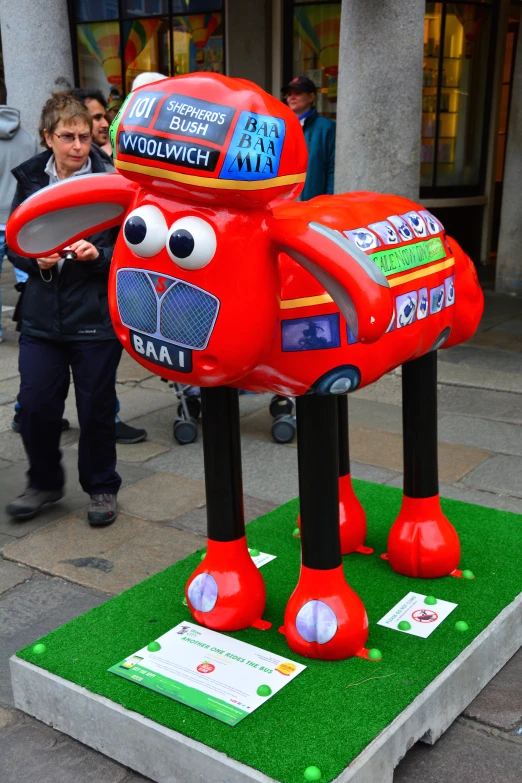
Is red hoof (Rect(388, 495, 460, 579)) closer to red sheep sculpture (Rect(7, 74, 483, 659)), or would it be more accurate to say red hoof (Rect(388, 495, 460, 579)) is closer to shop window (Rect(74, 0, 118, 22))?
red sheep sculpture (Rect(7, 74, 483, 659))

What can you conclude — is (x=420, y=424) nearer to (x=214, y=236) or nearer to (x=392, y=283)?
(x=392, y=283)

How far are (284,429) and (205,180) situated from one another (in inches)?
121

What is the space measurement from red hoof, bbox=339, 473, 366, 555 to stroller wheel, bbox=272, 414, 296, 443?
5.68 feet

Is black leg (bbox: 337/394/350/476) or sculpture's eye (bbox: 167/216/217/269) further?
black leg (bbox: 337/394/350/476)

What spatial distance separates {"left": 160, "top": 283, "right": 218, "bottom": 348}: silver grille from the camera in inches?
85.8

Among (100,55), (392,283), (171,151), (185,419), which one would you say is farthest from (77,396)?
(100,55)

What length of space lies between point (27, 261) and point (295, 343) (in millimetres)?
1879

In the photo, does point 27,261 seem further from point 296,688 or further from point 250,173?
point 296,688

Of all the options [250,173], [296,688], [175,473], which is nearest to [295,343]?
[250,173]

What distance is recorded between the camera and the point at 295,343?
7.61 feet

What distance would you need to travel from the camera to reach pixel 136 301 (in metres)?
2.29

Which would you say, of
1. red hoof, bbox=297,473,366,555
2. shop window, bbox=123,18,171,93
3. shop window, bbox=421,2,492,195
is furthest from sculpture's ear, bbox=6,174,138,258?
shop window, bbox=123,18,171,93

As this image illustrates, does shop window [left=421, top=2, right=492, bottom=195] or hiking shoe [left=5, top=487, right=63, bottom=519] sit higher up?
shop window [left=421, top=2, right=492, bottom=195]

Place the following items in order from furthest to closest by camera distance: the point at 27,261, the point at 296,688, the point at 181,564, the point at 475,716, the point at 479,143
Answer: the point at 479,143
the point at 27,261
the point at 181,564
the point at 475,716
the point at 296,688
